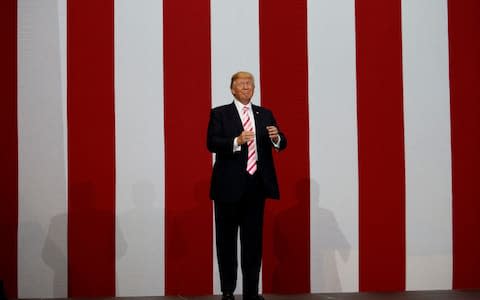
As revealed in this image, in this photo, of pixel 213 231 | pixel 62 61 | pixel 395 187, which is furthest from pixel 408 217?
pixel 62 61

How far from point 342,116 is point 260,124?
0.87 meters

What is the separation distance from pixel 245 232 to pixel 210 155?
758 mm

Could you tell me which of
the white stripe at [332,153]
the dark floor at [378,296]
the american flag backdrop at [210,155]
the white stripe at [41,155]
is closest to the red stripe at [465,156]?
the american flag backdrop at [210,155]

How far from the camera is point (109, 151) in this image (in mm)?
3674

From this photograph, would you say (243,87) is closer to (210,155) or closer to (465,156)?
(210,155)

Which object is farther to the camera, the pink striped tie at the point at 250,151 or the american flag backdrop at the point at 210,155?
the american flag backdrop at the point at 210,155

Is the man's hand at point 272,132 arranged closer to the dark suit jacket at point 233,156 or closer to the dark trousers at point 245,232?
the dark suit jacket at point 233,156

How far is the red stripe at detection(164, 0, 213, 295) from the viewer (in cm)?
369

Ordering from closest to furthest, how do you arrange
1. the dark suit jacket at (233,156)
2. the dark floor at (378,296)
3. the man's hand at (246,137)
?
1. the man's hand at (246,137)
2. the dark suit jacket at (233,156)
3. the dark floor at (378,296)

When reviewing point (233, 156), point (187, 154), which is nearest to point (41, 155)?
point (187, 154)

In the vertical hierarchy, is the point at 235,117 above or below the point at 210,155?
above

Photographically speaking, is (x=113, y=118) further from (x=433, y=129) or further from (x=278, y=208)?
(x=433, y=129)

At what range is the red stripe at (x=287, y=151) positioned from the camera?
3750mm
